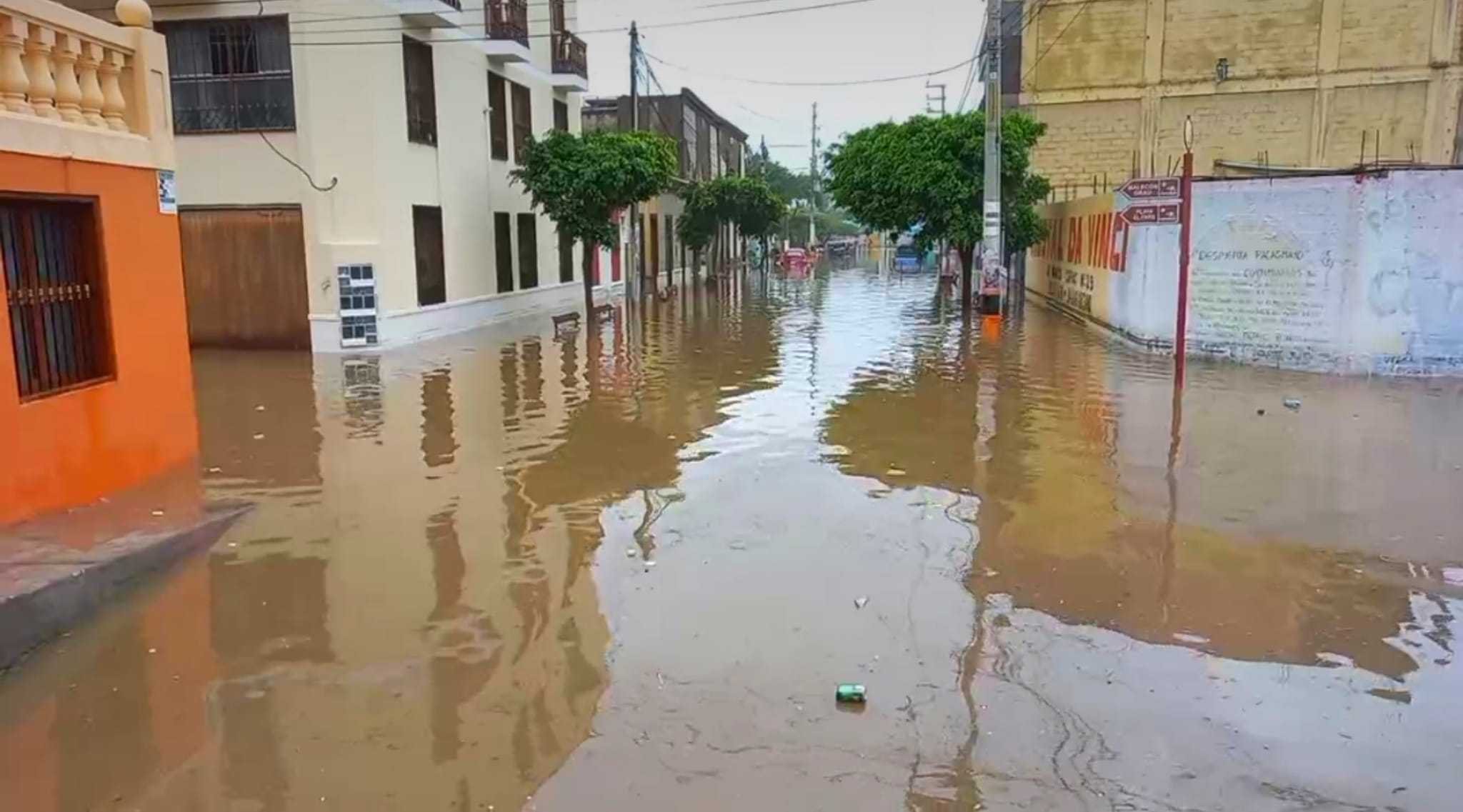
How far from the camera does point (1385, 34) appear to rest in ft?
96.4

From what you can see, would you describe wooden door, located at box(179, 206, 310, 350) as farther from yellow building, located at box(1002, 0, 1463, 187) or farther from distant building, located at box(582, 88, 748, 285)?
yellow building, located at box(1002, 0, 1463, 187)

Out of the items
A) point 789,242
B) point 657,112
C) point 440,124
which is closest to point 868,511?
point 440,124

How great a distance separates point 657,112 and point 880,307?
66.4 ft

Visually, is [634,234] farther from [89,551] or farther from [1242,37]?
[89,551]

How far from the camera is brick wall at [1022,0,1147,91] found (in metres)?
30.9

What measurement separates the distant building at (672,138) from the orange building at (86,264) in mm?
Result: 23546

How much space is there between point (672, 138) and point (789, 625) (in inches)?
1104

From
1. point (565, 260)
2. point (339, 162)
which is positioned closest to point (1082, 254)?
point (565, 260)

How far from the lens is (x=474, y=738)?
4.26 meters

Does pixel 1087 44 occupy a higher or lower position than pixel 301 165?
higher

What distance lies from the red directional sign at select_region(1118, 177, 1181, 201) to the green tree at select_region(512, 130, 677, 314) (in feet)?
39.5

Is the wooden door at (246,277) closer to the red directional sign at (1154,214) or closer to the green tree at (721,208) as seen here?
the red directional sign at (1154,214)

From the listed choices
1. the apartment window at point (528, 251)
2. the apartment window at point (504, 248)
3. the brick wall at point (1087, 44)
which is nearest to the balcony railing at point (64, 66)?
the apartment window at point (504, 248)

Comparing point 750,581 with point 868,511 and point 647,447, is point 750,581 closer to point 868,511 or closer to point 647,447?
point 868,511
